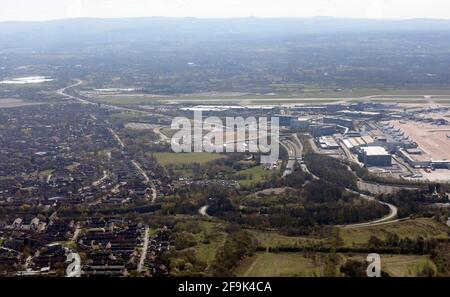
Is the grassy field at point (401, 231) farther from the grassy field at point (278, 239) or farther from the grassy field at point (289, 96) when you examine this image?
the grassy field at point (289, 96)

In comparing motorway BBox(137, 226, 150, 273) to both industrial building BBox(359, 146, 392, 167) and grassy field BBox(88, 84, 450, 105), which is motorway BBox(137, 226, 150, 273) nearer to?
industrial building BBox(359, 146, 392, 167)

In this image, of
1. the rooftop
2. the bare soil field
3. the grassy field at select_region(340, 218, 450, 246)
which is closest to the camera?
the grassy field at select_region(340, 218, 450, 246)

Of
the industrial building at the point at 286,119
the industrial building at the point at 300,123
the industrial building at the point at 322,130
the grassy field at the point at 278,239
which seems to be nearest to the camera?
the grassy field at the point at 278,239

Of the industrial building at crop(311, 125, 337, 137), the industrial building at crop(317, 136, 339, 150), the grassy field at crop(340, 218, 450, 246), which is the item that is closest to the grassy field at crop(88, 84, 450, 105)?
the industrial building at crop(311, 125, 337, 137)

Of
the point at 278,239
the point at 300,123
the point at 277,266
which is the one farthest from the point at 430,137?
the point at 277,266

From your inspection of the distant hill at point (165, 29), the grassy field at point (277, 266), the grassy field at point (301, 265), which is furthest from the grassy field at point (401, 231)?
the distant hill at point (165, 29)

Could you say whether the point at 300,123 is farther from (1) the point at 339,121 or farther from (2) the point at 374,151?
(2) the point at 374,151

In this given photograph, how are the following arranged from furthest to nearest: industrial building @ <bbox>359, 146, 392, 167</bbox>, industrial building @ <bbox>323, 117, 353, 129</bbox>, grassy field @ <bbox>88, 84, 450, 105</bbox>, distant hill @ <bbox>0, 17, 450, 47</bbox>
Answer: distant hill @ <bbox>0, 17, 450, 47</bbox> → grassy field @ <bbox>88, 84, 450, 105</bbox> → industrial building @ <bbox>323, 117, 353, 129</bbox> → industrial building @ <bbox>359, 146, 392, 167</bbox>
